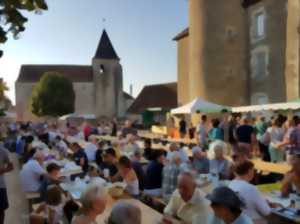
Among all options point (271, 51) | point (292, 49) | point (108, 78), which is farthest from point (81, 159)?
point (108, 78)

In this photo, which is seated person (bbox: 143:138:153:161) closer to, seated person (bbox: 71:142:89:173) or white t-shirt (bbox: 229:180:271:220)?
seated person (bbox: 71:142:89:173)

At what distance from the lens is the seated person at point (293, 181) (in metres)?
5.72

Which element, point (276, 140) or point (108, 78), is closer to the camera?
point (276, 140)

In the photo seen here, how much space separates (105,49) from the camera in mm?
75875

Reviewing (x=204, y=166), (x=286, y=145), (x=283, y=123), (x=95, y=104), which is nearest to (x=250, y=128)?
(x=283, y=123)

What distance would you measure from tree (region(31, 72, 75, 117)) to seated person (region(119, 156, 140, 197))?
58919mm

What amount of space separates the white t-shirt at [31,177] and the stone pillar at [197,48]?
2081 centimetres

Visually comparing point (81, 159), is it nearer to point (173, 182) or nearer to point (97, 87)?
point (173, 182)

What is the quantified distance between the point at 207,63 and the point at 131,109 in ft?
110

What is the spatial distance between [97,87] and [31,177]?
6872cm

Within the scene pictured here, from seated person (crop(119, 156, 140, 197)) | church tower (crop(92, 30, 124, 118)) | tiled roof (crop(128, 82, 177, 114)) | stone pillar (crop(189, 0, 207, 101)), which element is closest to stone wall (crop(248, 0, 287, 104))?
stone pillar (crop(189, 0, 207, 101))

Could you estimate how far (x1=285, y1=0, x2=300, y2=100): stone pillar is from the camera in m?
23.3

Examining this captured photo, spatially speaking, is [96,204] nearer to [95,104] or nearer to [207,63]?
[207,63]

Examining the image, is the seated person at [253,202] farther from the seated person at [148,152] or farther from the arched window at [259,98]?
the arched window at [259,98]
